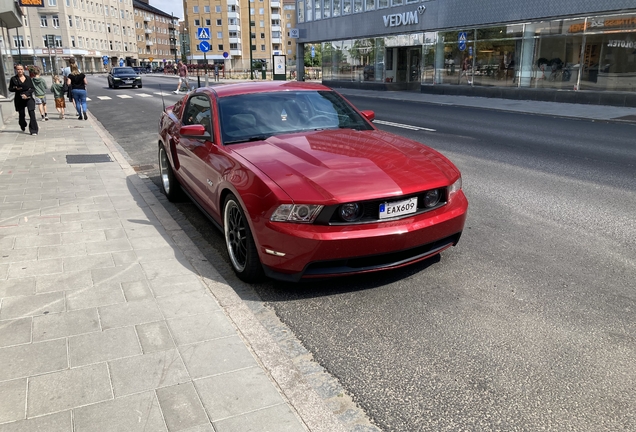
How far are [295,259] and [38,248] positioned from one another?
9.38 ft

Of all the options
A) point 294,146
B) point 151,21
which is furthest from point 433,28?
point 151,21

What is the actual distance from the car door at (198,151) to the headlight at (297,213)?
124 cm

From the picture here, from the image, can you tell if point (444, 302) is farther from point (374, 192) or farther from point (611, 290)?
point (611, 290)

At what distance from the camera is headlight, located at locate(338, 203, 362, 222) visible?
148 inches

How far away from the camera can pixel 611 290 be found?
13.3 feet

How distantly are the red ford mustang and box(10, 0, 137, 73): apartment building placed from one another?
8467cm

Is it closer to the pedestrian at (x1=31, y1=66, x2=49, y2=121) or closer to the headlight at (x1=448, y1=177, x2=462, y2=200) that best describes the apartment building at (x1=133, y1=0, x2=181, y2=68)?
the pedestrian at (x1=31, y1=66, x2=49, y2=121)

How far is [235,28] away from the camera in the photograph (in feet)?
365

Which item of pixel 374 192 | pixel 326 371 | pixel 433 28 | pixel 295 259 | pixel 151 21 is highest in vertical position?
pixel 151 21

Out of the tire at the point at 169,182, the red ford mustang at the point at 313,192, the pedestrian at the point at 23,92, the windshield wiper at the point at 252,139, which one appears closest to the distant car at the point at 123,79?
the pedestrian at the point at 23,92

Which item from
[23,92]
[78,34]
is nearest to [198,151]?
[23,92]

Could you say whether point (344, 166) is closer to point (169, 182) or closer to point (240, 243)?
point (240, 243)

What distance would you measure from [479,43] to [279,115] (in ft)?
82.5

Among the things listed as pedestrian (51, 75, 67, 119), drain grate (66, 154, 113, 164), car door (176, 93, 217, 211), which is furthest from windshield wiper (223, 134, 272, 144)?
pedestrian (51, 75, 67, 119)
